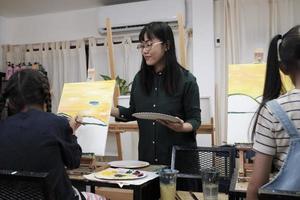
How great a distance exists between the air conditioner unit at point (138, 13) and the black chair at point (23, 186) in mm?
3421

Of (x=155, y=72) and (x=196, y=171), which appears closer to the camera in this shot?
(x=196, y=171)

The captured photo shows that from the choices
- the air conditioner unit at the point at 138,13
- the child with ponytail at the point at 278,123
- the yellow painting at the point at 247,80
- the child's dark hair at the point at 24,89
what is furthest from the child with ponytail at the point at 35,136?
the air conditioner unit at the point at 138,13

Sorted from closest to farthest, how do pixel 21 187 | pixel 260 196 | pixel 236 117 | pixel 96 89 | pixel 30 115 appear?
pixel 260 196 → pixel 21 187 → pixel 30 115 → pixel 236 117 → pixel 96 89

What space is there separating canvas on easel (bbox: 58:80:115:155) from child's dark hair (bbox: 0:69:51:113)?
0.71m

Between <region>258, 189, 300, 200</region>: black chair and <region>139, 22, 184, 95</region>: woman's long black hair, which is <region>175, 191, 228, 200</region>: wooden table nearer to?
<region>139, 22, 184, 95</region>: woman's long black hair

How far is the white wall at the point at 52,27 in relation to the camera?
4855mm

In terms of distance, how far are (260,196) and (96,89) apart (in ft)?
5.11

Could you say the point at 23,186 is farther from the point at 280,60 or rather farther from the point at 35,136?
the point at 280,60

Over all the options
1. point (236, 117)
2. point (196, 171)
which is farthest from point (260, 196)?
point (236, 117)

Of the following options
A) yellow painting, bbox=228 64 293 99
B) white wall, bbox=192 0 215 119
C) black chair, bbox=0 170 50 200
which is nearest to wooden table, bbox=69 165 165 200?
black chair, bbox=0 170 50 200

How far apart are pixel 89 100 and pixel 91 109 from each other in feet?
0.26

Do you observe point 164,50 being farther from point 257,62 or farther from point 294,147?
point 294,147

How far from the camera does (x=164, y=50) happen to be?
1.78 metres

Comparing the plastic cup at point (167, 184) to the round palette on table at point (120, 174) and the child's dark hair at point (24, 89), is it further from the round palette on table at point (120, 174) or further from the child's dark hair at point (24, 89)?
the child's dark hair at point (24, 89)
